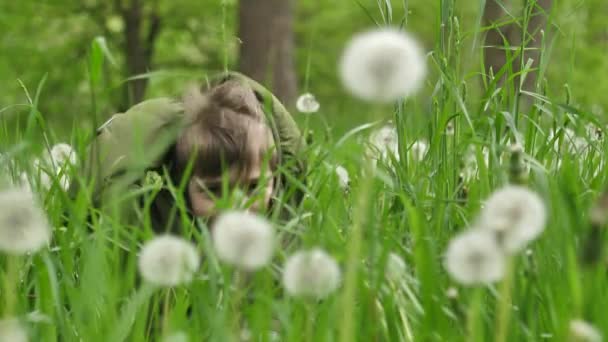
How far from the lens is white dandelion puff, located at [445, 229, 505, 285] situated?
95 cm

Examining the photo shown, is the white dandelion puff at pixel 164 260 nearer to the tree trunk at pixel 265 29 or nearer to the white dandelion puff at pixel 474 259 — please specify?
the white dandelion puff at pixel 474 259

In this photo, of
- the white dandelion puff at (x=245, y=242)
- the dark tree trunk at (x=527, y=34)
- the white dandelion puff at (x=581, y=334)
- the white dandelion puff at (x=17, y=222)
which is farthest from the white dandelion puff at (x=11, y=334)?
the dark tree trunk at (x=527, y=34)

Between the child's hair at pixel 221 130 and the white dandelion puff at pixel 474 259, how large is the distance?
4.53 feet

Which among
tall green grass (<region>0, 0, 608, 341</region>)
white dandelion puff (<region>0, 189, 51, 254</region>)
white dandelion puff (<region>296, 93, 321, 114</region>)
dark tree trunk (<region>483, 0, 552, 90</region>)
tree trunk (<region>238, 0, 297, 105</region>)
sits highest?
tree trunk (<region>238, 0, 297, 105</region>)

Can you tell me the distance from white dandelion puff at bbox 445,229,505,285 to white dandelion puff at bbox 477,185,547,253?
18mm

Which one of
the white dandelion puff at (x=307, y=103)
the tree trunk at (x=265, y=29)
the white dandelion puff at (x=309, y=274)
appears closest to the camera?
the white dandelion puff at (x=309, y=274)

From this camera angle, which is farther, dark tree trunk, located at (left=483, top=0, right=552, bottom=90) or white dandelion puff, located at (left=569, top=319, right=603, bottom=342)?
dark tree trunk, located at (left=483, top=0, right=552, bottom=90)

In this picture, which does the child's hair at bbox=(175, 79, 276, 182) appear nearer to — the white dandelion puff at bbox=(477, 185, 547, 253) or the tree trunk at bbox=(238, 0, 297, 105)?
the white dandelion puff at bbox=(477, 185, 547, 253)

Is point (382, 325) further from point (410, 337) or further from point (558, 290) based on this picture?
point (558, 290)

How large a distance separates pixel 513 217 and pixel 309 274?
0.24 metres

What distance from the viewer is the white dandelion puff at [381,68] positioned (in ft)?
3.05

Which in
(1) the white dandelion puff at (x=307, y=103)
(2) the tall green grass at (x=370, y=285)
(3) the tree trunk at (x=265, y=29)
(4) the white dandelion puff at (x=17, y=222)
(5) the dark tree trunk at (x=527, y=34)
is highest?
(3) the tree trunk at (x=265, y=29)

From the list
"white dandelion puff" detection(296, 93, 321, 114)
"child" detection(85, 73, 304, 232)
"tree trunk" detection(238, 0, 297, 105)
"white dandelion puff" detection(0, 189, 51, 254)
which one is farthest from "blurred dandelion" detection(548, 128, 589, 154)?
"tree trunk" detection(238, 0, 297, 105)

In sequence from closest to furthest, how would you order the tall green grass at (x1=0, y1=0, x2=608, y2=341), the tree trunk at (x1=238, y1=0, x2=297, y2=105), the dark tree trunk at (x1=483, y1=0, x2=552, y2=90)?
the tall green grass at (x1=0, y1=0, x2=608, y2=341)
the dark tree trunk at (x1=483, y1=0, x2=552, y2=90)
the tree trunk at (x1=238, y1=0, x2=297, y2=105)
